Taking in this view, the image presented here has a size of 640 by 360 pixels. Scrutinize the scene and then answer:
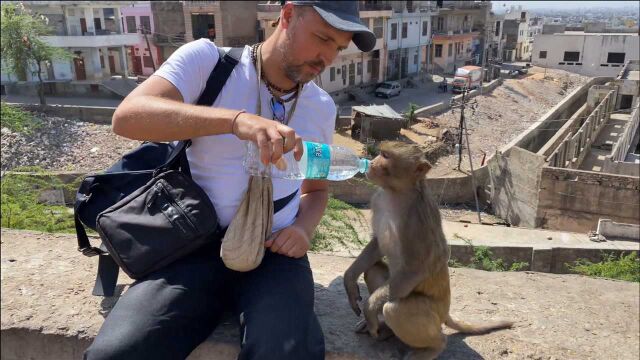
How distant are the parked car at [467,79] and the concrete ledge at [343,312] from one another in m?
26.5

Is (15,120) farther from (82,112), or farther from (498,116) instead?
(498,116)

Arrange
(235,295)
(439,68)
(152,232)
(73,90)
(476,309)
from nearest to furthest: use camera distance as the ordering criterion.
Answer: (152,232), (235,295), (476,309), (73,90), (439,68)

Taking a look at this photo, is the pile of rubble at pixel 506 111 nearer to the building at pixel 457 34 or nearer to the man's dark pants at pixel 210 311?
the building at pixel 457 34

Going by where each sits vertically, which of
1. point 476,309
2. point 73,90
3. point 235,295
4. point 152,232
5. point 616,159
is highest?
point 152,232

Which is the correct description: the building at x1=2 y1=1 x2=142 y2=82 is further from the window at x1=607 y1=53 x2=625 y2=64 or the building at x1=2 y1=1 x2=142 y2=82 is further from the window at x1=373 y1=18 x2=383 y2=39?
the window at x1=607 y1=53 x2=625 y2=64

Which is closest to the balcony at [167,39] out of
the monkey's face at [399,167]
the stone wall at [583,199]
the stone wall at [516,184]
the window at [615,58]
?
the stone wall at [516,184]

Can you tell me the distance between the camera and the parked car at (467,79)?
94.0 feet

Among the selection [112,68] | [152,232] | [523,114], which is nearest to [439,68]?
[523,114]

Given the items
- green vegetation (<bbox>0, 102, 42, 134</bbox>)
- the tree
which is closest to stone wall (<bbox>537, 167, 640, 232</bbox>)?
green vegetation (<bbox>0, 102, 42, 134</bbox>)

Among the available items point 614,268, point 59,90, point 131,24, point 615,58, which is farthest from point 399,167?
point 615,58

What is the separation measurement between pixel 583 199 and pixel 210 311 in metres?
13.8

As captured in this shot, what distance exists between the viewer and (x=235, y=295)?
2.33m

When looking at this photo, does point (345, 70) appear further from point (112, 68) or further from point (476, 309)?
point (476, 309)

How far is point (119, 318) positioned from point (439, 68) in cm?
3546
